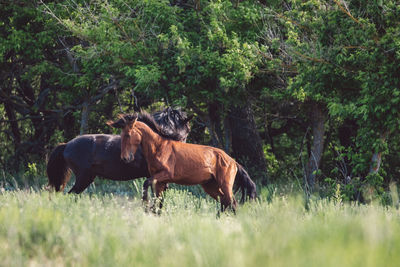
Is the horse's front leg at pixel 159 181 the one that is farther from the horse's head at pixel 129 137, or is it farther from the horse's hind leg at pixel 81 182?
the horse's hind leg at pixel 81 182

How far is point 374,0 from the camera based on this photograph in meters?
9.48

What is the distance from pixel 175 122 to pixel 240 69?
150 inches

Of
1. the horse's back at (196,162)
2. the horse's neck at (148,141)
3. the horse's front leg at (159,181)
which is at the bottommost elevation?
the horse's front leg at (159,181)

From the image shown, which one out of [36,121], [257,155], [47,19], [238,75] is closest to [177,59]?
[238,75]

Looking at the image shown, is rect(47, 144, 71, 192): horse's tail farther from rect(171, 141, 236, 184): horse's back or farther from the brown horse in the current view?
rect(171, 141, 236, 184): horse's back

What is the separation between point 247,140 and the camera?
16281mm

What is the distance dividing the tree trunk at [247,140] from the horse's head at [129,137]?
8130 millimetres

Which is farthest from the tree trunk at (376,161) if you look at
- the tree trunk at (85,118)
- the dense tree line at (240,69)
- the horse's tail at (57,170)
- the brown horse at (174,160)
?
the tree trunk at (85,118)

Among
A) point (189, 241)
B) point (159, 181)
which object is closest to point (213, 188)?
point (159, 181)

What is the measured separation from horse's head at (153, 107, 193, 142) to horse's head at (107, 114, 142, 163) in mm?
735

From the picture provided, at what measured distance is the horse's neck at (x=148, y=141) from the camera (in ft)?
26.6

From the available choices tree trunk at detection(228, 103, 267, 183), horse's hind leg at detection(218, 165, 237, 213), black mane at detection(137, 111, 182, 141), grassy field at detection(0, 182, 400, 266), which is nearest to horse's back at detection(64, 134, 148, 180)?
black mane at detection(137, 111, 182, 141)

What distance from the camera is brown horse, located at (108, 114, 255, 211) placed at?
8.02m

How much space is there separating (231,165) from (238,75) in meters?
4.35
